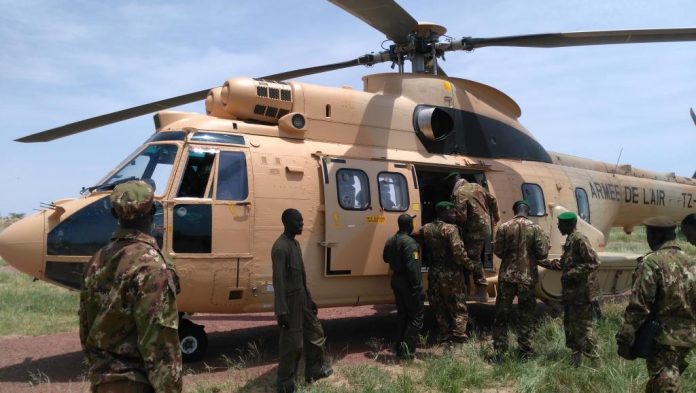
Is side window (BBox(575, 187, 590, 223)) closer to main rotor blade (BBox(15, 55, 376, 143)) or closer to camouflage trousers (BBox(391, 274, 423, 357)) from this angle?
camouflage trousers (BBox(391, 274, 423, 357))

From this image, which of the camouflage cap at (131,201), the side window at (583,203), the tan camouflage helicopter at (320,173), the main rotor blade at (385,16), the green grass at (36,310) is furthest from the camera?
the side window at (583,203)

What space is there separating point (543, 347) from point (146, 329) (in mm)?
5327

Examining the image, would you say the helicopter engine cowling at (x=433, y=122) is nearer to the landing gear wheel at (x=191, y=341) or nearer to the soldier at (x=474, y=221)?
the soldier at (x=474, y=221)

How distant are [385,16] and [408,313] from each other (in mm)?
3699

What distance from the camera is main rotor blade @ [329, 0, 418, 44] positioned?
6742mm

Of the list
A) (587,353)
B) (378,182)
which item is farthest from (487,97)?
(587,353)

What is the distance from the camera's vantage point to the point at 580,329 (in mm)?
6125

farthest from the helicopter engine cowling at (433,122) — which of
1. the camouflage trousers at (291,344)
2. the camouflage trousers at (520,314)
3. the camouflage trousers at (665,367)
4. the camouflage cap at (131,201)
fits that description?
the camouflage cap at (131,201)

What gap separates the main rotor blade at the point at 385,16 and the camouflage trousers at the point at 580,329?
3966mm

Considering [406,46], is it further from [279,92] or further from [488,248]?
[488,248]

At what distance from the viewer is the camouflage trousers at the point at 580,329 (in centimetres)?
609

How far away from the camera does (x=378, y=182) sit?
750 centimetres

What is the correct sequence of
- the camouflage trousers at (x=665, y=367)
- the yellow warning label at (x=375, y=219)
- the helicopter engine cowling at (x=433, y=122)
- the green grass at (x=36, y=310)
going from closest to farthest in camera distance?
the camouflage trousers at (x=665, y=367), the yellow warning label at (x=375, y=219), the helicopter engine cowling at (x=433, y=122), the green grass at (x=36, y=310)

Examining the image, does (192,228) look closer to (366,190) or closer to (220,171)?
(220,171)
